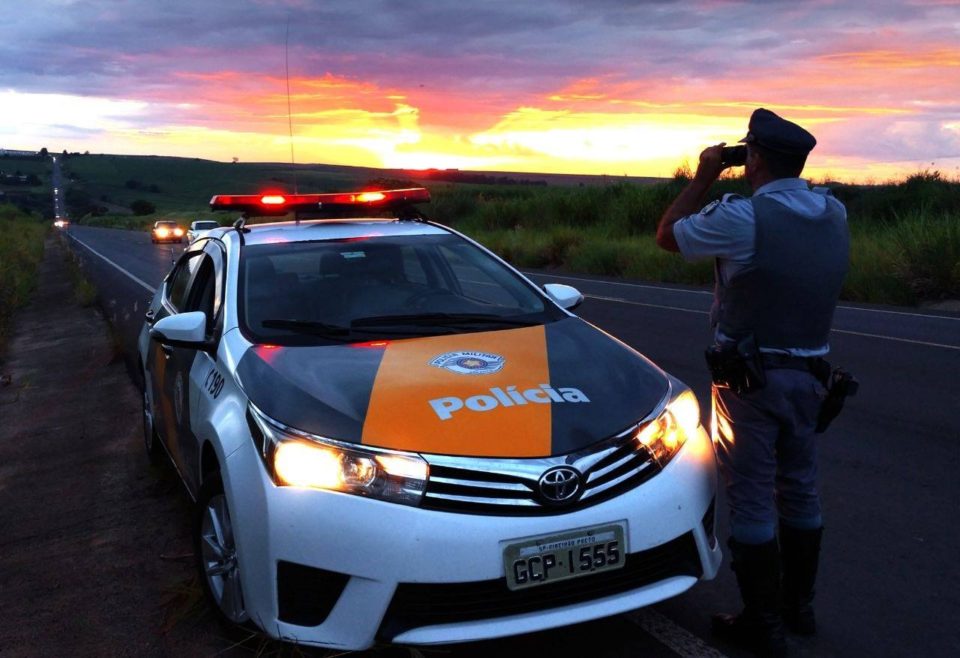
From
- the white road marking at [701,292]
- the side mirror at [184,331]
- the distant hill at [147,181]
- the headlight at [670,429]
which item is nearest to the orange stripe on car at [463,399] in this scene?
the headlight at [670,429]

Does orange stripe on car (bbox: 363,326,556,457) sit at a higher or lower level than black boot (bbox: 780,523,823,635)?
higher

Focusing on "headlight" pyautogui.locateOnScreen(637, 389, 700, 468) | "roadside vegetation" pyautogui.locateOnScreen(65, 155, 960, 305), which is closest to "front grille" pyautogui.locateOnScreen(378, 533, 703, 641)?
"headlight" pyautogui.locateOnScreen(637, 389, 700, 468)

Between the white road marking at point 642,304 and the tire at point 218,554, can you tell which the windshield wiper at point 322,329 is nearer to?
the tire at point 218,554

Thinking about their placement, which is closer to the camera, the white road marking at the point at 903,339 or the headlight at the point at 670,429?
the headlight at the point at 670,429

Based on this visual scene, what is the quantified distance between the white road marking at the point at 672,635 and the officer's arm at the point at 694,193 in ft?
4.68

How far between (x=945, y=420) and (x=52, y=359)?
996 cm

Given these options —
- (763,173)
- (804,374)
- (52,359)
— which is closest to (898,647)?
(804,374)

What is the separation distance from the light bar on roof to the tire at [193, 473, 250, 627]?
1.85 metres

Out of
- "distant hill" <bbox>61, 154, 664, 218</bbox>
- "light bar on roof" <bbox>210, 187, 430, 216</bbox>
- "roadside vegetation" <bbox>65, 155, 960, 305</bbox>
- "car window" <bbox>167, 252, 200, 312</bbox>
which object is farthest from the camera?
"distant hill" <bbox>61, 154, 664, 218</bbox>

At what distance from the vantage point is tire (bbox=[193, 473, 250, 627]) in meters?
3.63

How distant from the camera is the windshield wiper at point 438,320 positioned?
14.7ft

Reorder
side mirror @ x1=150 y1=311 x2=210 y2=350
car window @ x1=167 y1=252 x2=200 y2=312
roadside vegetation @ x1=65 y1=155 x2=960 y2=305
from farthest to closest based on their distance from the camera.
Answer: roadside vegetation @ x1=65 y1=155 x2=960 y2=305
car window @ x1=167 y1=252 x2=200 y2=312
side mirror @ x1=150 y1=311 x2=210 y2=350

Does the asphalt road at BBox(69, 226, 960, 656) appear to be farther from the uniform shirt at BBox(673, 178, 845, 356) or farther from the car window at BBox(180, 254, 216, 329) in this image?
the car window at BBox(180, 254, 216, 329)

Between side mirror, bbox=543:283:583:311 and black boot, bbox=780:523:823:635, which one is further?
side mirror, bbox=543:283:583:311
